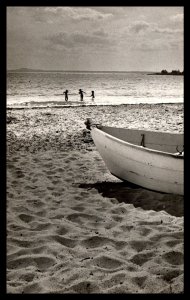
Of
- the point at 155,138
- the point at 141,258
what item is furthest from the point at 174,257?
the point at 155,138

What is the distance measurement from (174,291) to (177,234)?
4.21ft

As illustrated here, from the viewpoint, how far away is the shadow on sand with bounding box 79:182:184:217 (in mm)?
5410

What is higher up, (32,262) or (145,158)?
(145,158)

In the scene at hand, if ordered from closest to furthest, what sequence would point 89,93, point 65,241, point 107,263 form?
1. point 107,263
2. point 65,241
3. point 89,93

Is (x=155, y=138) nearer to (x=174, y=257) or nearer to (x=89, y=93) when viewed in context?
(x=174, y=257)

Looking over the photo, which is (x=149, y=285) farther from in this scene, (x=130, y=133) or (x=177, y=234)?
(x=130, y=133)

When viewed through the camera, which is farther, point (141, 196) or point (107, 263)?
point (141, 196)

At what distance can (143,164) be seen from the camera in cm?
592

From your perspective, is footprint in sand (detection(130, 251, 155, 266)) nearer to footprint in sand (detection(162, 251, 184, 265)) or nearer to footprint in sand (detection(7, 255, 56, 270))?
footprint in sand (detection(162, 251, 184, 265))

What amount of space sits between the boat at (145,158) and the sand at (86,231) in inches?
8.2

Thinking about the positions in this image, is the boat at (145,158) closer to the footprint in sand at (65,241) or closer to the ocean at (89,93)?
the footprint in sand at (65,241)

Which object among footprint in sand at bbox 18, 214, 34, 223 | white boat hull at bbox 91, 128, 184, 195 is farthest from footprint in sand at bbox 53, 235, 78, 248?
white boat hull at bbox 91, 128, 184, 195

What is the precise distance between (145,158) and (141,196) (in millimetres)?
652

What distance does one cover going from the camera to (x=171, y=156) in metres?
5.35
